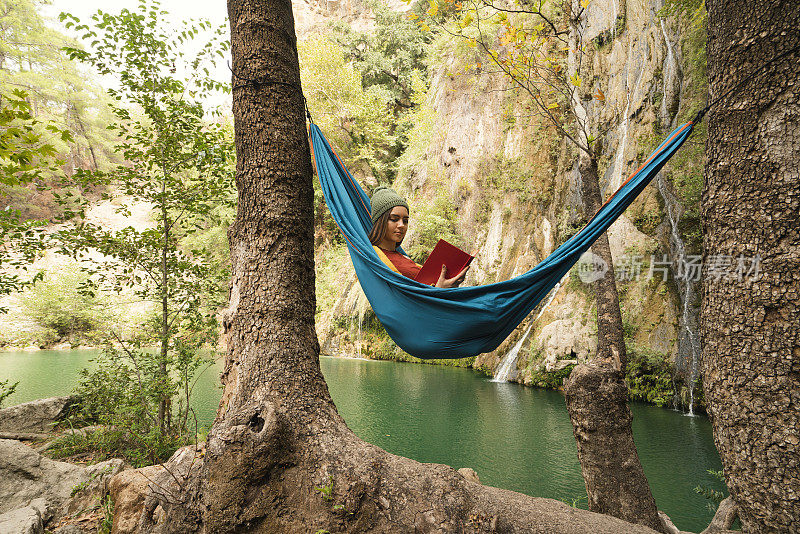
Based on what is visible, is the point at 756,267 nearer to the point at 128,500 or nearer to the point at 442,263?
the point at 442,263

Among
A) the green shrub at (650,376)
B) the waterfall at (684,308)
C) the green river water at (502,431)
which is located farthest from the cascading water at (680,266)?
the green river water at (502,431)

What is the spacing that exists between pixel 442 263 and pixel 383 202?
1.47 feet

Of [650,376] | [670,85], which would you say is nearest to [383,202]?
[650,376]

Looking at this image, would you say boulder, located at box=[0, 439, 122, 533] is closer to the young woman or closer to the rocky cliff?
the young woman

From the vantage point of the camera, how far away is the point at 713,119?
108cm

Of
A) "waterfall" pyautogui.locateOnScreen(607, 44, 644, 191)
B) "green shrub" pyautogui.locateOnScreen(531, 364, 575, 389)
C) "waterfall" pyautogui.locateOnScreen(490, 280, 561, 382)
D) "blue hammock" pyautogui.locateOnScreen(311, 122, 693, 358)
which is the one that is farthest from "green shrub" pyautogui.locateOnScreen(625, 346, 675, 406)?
"blue hammock" pyautogui.locateOnScreen(311, 122, 693, 358)

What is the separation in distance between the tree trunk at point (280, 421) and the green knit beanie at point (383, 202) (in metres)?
0.40

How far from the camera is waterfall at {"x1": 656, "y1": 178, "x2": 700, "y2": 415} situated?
14.9 feet

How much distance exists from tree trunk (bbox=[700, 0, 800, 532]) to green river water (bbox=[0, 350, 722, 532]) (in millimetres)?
2019

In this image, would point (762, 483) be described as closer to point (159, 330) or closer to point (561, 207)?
point (159, 330)

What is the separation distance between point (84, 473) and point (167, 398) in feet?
1.91

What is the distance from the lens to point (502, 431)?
402 centimetres

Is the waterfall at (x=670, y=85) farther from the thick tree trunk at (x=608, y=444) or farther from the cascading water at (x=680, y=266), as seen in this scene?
the thick tree trunk at (x=608, y=444)

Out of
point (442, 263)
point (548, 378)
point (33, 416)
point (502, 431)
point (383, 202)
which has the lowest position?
point (502, 431)
